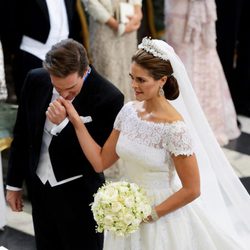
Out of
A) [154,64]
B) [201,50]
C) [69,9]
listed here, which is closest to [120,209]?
[154,64]

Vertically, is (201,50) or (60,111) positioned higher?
(60,111)

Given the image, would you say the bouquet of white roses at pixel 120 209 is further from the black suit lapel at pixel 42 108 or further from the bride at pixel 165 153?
the black suit lapel at pixel 42 108

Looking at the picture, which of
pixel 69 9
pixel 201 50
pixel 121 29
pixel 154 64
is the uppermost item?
pixel 154 64

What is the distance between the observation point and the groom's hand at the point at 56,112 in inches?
108

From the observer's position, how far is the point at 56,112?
276 cm

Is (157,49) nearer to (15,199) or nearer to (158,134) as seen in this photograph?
(158,134)

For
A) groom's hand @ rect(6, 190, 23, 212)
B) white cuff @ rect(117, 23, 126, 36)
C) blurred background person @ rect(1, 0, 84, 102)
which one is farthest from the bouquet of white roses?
white cuff @ rect(117, 23, 126, 36)

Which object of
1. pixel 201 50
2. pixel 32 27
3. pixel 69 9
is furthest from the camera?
pixel 201 50

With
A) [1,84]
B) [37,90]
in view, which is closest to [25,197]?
[1,84]

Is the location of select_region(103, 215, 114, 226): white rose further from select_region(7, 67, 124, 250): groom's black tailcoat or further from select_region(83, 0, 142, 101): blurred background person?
select_region(83, 0, 142, 101): blurred background person

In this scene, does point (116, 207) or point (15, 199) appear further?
point (15, 199)

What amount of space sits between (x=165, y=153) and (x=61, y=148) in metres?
0.56

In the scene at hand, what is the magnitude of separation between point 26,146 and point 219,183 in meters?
1.07

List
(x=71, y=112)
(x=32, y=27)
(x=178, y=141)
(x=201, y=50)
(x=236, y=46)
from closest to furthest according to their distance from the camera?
1. (x=178, y=141)
2. (x=71, y=112)
3. (x=32, y=27)
4. (x=201, y=50)
5. (x=236, y=46)
